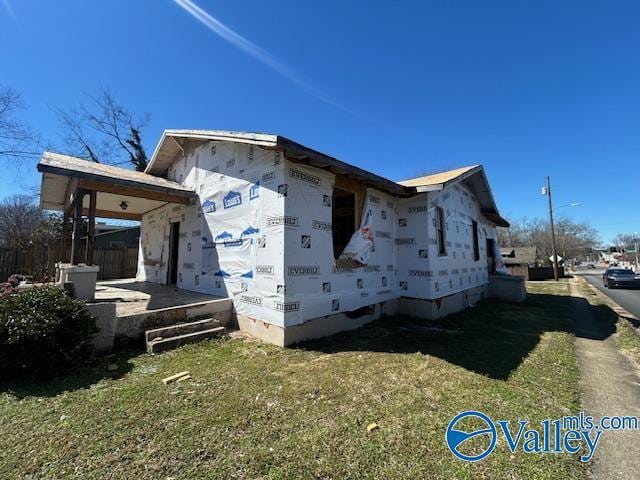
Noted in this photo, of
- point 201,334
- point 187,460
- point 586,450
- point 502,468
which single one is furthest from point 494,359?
point 201,334

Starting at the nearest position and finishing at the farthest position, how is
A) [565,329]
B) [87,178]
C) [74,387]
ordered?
1. [74,387]
2. [87,178]
3. [565,329]

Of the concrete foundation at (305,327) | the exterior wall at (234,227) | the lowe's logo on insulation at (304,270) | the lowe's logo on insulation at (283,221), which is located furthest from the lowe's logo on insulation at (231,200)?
the concrete foundation at (305,327)

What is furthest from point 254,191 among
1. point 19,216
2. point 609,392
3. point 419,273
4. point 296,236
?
point 19,216

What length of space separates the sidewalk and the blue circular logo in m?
0.75

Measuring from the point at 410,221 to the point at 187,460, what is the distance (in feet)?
24.0

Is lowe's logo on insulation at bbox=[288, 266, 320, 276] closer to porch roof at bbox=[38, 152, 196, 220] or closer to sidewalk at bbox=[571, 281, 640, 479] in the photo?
sidewalk at bbox=[571, 281, 640, 479]

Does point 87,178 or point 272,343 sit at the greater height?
point 87,178

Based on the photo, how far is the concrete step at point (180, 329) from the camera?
4994 millimetres

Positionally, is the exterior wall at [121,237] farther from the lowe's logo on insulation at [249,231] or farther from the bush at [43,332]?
the bush at [43,332]

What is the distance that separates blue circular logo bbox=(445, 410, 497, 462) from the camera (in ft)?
8.34

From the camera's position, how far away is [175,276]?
32.0 ft

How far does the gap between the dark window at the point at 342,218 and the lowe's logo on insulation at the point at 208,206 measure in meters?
3.47

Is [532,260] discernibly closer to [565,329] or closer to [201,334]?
[565,329]

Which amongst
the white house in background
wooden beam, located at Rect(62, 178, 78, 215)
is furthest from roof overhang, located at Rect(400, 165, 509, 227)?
wooden beam, located at Rect(62, 178, 78, 215)
